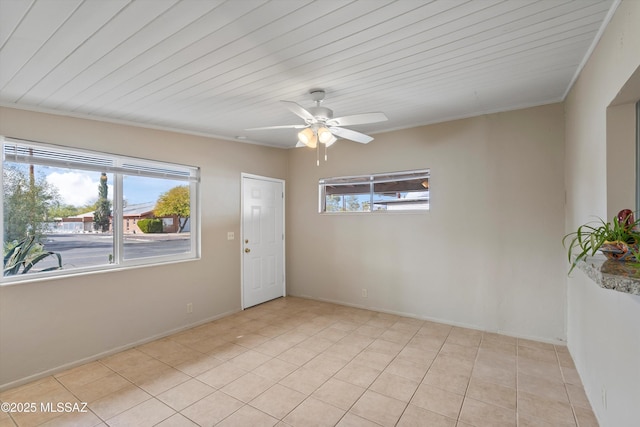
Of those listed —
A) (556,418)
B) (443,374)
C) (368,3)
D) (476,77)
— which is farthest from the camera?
(443,374)

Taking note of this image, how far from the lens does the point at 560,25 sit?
1.77 m

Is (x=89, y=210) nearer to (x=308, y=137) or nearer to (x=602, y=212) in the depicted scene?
(x=308, y=137)

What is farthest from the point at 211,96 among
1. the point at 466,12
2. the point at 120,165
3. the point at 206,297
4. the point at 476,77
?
the point at 206,297

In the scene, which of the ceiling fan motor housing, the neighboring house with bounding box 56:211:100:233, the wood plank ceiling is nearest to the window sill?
the wood plank ceiling

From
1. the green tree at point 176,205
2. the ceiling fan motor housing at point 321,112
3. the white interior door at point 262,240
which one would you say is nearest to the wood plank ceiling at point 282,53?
the ceiling fan motor housing at point 321,112

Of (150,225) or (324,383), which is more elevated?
(150,225)

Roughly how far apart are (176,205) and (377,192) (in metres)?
2.75

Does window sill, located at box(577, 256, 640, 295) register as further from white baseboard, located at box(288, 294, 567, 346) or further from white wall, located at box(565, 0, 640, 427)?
white baseboard, located at box(288, 294, 567, 346)

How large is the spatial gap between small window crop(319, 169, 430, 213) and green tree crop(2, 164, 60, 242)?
3.35 m

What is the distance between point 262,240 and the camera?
15.9 ft

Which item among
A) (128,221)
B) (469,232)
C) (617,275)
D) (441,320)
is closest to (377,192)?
(469,232)

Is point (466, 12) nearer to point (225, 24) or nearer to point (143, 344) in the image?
point (225, 24)

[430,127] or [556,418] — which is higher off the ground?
[430,127]

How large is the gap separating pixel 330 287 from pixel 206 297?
6.11ft
